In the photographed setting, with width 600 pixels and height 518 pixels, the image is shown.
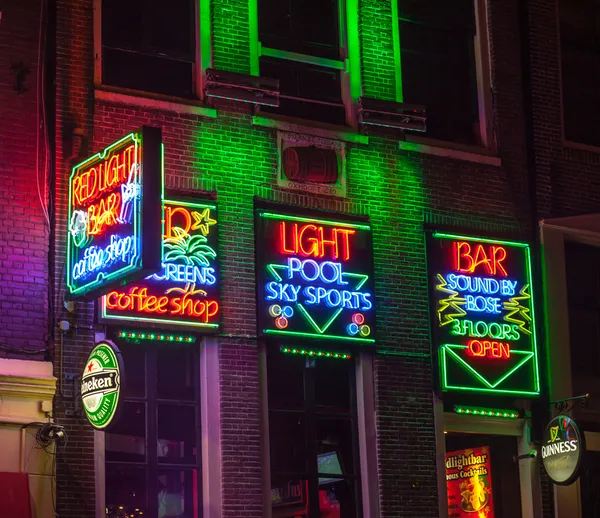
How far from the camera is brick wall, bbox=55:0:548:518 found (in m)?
17.1

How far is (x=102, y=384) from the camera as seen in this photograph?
15.0 m

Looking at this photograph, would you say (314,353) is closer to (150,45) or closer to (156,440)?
(156,440)

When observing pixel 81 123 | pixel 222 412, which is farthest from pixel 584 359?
pixel 81 123

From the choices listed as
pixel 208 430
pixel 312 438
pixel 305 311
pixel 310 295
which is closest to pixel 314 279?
pixel 310 295

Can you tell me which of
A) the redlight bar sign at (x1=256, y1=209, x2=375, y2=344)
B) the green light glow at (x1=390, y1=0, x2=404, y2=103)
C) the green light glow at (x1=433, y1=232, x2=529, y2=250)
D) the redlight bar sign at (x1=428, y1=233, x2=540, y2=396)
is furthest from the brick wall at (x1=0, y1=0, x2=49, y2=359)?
the green light glow at (x1=433, y1=232, x2=529, y2=250)

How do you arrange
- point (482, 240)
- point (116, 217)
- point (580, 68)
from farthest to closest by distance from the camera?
point (580, 68)
point (482, 240)
point (116, 217)

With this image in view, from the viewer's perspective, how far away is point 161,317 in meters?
17.0

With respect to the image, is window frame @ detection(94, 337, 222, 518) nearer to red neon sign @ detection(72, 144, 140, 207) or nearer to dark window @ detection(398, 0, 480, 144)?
red neon sign @ detection(72, 144, 140, 207)

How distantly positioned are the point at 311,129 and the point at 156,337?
13.2 ft

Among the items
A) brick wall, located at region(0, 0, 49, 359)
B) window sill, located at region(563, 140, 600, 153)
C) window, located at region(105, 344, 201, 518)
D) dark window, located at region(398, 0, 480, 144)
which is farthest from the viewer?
window sill, located at region(563, 140, 600, 153)

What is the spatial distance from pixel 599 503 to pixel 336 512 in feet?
15.0

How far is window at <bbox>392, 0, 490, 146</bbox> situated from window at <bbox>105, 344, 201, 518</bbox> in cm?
590

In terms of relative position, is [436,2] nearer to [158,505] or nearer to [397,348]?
[397,348]

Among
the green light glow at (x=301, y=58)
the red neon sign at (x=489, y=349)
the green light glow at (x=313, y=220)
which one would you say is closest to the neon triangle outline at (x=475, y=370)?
the red neon sign at (x=489, y=349)
